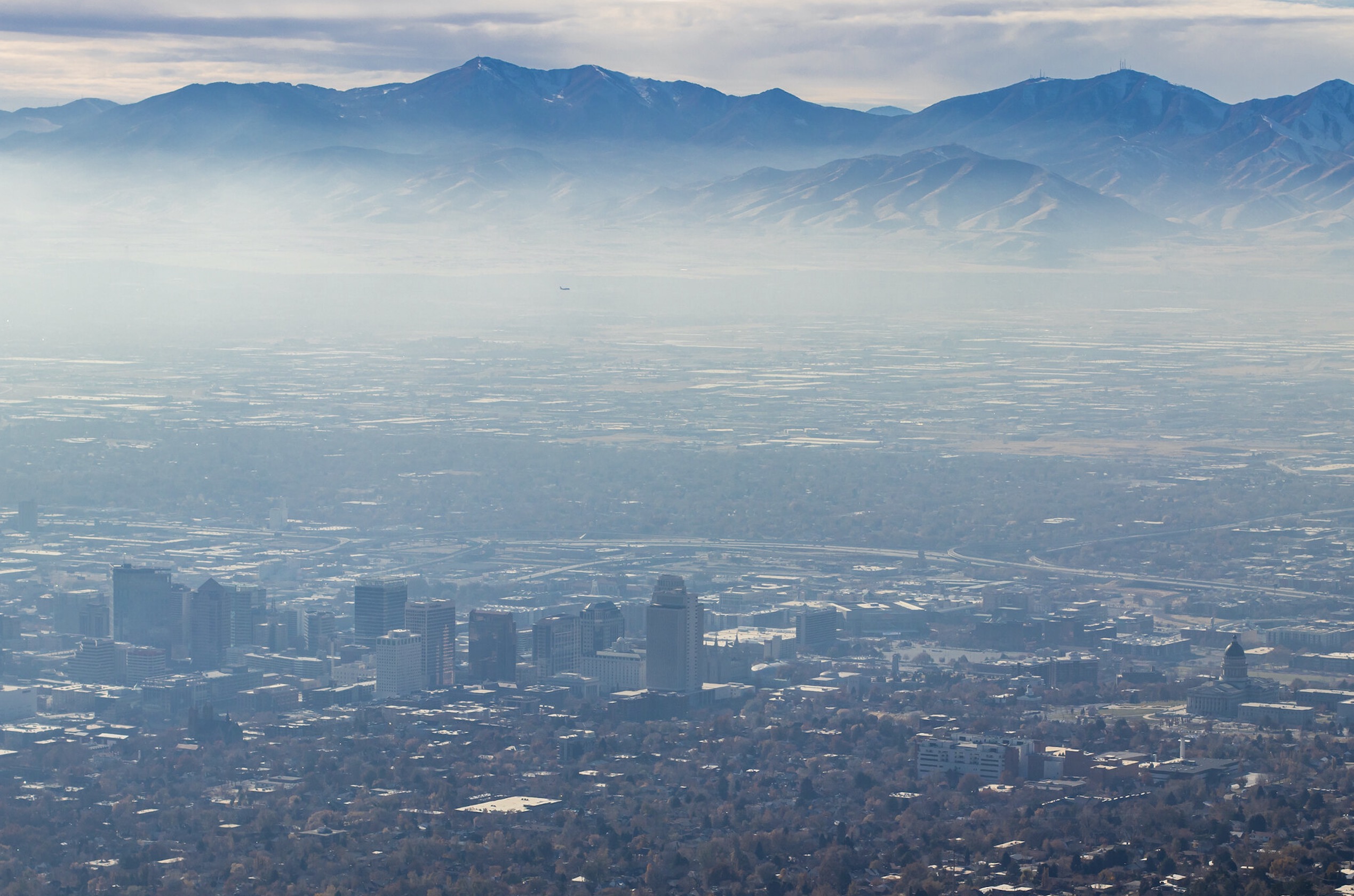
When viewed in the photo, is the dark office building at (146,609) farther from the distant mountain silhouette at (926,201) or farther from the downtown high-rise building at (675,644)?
the distant mountain silhouette at (926,201)

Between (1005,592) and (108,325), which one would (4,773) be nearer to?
(1005,592)

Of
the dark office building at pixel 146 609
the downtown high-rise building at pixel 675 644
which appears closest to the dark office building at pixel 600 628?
the downtown high-rise building at pixel 675 644

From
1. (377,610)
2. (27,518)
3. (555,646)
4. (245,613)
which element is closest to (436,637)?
(555,646)

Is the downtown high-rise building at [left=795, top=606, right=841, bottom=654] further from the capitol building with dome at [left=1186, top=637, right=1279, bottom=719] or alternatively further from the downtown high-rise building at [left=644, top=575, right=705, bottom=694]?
the capitol building with dome at [left=1186, top=637, right=1279, bottom=719]

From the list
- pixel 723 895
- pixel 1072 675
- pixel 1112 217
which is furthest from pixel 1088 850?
pixel 1112 217

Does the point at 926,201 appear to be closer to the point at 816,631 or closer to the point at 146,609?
the point at 816,631

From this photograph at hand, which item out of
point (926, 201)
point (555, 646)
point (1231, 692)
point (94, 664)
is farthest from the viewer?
point (926, 201)

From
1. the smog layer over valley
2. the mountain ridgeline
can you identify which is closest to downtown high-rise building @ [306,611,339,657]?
the smog layer over valley
